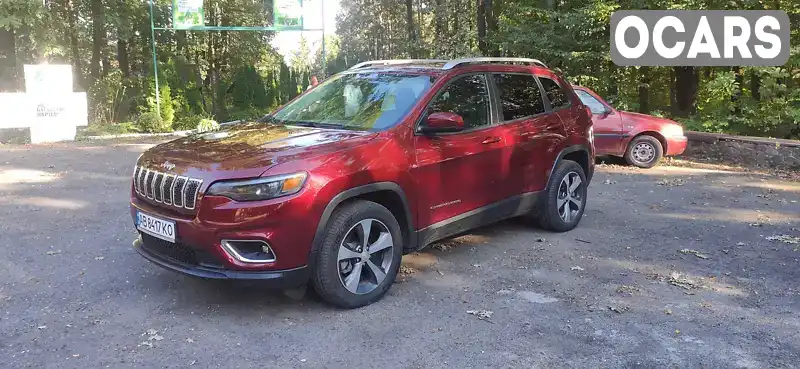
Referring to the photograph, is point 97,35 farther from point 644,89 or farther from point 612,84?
point 644,89

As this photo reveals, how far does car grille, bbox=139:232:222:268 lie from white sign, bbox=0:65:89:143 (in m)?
12.4

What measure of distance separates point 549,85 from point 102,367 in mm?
4809

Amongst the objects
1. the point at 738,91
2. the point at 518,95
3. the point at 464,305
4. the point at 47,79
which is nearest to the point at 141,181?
the point at 464,305

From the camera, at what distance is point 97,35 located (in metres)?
24.6

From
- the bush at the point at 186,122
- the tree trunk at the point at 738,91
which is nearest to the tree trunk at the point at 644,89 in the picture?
the tree trunk at the point at 738,91

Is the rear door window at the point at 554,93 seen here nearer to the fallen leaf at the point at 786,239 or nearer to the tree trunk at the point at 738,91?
the fallen leaf at the point at 786,239

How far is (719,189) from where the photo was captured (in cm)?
892

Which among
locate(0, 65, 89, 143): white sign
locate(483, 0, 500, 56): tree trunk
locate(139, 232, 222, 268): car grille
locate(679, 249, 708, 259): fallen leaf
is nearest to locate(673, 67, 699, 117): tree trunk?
locate(483, 0, 500, 56): tree trunk

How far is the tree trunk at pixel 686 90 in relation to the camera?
14.9 m

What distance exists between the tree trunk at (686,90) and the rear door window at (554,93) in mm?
9528

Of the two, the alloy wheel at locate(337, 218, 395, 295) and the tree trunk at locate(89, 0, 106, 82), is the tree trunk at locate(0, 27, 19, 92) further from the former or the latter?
the alloy wheel at locate(337, 218, 395, 295)

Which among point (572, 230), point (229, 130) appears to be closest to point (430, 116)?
point (229, 130)

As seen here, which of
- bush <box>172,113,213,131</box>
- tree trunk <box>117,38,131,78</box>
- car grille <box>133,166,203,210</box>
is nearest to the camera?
car grille <box>133,166,203,210</box>

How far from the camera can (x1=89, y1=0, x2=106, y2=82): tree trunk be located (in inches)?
941
